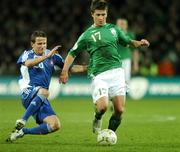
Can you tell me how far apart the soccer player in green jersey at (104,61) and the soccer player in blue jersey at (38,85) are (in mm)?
367

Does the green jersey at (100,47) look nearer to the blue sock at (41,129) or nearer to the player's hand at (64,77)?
the player's hand at (64,77)

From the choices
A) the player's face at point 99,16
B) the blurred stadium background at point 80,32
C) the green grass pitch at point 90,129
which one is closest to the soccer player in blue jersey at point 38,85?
the green grass pitch at point 90,129

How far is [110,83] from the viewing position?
9.89 meters

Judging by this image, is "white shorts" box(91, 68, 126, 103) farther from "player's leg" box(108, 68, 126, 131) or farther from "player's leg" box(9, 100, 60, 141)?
"player's leg" box(9, 100, 60, 141)

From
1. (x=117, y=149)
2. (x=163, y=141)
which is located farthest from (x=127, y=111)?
(x=117, y=149)

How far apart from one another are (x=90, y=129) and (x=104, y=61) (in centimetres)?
287

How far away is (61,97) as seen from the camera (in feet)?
67.8

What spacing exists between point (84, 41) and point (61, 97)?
1069 cm

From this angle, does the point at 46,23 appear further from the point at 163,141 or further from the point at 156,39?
the point at 163,141

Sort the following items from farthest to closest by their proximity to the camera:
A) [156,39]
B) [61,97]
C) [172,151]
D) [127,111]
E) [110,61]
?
[156,39] → [61,97] → [127,111] → [110,61] → [172,151]

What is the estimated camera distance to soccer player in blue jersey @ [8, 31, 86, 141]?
395 inches

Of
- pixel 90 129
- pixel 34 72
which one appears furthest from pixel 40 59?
pixel 90 129

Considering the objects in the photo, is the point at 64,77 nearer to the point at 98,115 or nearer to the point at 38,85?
the point at 38,85

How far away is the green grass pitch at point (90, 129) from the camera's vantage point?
31.2 feet
